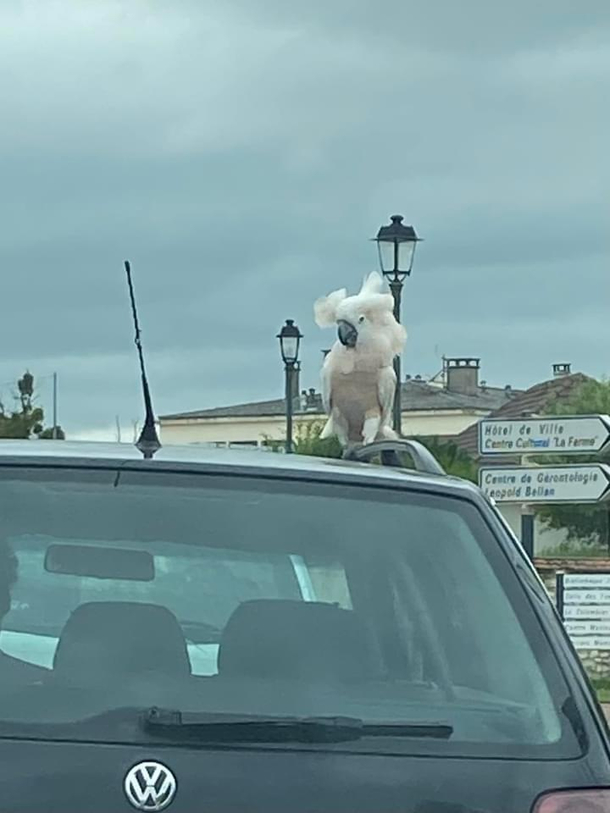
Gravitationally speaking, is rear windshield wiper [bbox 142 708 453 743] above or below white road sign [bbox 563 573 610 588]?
above

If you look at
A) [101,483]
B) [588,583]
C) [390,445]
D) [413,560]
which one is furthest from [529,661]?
[588,583]

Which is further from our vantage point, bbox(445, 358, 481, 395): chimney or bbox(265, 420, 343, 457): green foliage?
bbox(445, 358, 481, 395): chimney

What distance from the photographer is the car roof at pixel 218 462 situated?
144 inches

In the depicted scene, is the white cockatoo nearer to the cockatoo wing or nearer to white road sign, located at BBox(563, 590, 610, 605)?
the cockatoo wing

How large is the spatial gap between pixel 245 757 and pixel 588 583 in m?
14.8

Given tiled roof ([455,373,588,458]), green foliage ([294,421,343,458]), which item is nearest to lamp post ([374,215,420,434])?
green foliage ([294,421,343,458])

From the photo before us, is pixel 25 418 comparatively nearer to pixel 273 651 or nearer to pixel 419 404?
pixel 419 404

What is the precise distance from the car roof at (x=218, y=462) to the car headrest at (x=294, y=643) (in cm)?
27

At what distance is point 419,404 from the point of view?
3081 inches

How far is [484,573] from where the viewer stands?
3586mm

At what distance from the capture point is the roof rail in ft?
14.3

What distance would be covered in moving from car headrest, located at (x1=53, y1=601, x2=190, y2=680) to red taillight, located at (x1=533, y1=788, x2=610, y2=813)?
70 cm

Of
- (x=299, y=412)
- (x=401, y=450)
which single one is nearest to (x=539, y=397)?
(x=299, y=412)

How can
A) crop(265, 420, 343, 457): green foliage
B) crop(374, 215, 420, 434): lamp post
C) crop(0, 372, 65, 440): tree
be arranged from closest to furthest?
1. crop(374, 215, 420, 434): lamp post
2. crop(265, 420, 343, 457): green foliage
3. crop(0, 372, 65, 440): tree
